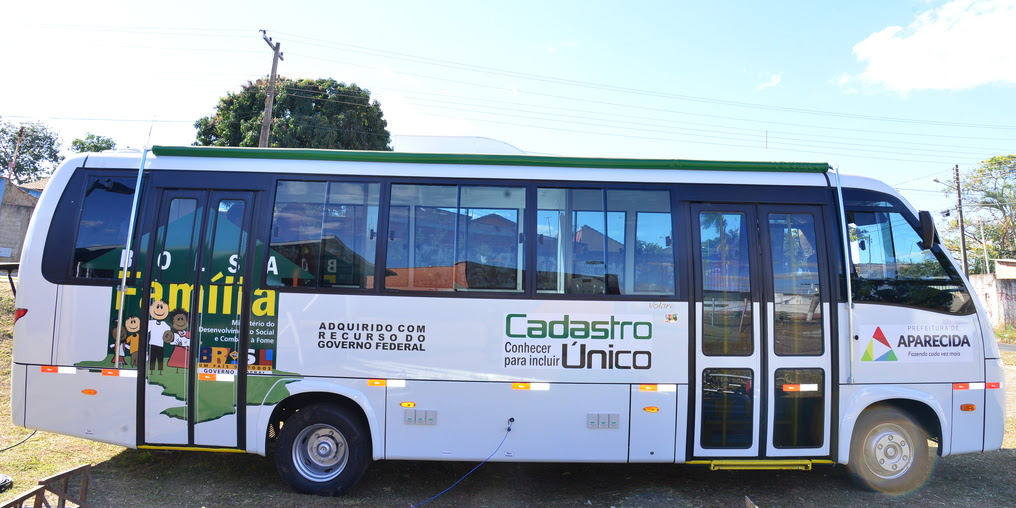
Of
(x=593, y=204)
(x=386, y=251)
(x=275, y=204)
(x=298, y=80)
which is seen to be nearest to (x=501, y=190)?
(x=593, y=204)

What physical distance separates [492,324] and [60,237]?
4.37 metres

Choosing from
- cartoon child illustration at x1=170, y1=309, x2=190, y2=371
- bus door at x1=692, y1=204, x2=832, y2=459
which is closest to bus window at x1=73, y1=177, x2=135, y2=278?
cartoon child illustration at x1=170, y1=309, x2=190, y2=371

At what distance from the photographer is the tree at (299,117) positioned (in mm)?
22984

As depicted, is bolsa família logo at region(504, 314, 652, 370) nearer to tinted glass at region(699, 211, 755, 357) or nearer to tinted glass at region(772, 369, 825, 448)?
tinted glass at region(699, 211, 755, 357)

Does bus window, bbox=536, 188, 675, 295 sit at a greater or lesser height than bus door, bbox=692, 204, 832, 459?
greater

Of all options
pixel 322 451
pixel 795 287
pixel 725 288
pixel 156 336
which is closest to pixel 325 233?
pixel 156 336

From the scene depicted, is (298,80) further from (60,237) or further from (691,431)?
(691,431)

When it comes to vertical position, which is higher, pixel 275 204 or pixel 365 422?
pixel 275 204

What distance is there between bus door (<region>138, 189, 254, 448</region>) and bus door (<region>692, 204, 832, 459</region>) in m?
4.48

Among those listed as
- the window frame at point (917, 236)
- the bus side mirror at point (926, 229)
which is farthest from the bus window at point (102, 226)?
the bus side mirror at point (926, 229)

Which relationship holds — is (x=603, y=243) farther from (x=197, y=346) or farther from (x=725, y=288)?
(x=197, y=346)

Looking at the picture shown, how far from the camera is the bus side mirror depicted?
5516mm

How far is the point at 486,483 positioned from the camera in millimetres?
5953

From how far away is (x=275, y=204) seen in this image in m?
5.55
